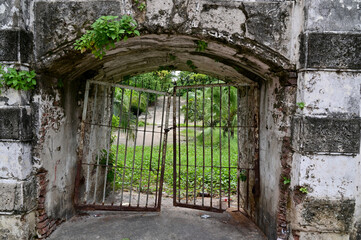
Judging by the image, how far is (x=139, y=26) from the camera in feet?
9.64

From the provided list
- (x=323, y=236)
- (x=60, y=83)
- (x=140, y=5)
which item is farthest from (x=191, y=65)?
(x=323, y=236)

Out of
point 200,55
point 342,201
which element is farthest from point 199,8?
point 342,201

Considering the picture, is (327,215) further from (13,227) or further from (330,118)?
(13,227)

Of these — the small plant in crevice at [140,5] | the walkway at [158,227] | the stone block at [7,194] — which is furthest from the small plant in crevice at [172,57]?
the stone block at [7,194]

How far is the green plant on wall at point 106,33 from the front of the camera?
281cm

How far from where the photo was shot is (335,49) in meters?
2.81

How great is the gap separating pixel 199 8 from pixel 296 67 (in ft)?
4.03

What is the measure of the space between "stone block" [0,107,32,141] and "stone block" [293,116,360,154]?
3.01 metres

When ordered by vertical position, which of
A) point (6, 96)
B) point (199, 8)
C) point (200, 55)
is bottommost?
point (6, 96)

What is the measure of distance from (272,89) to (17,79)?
301cm

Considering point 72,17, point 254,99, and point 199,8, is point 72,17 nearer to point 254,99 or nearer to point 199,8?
point 199,8

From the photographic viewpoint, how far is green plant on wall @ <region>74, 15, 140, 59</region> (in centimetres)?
281

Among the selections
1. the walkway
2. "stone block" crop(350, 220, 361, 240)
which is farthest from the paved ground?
"stone block" crop(350, 220, 361, 240)

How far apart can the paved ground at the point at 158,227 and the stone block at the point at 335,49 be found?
2.31 metres
